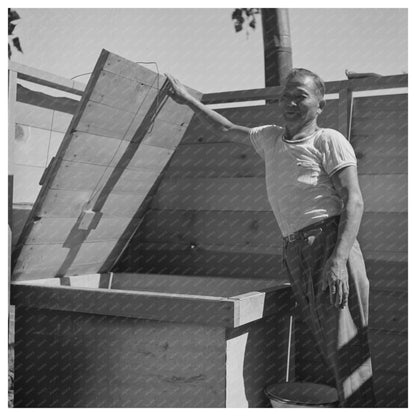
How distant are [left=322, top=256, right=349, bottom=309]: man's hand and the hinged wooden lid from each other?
124cm

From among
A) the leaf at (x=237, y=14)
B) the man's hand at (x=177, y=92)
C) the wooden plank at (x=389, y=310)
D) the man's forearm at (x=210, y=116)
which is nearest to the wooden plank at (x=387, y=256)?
the wooden plank at (x=389, y=310)

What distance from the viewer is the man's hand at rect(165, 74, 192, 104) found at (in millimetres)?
2830

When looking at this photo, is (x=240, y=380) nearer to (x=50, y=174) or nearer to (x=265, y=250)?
(x=265, y=250)

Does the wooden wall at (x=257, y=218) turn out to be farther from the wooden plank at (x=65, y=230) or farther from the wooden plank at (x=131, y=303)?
the wooden plank at (x=131, y=303)

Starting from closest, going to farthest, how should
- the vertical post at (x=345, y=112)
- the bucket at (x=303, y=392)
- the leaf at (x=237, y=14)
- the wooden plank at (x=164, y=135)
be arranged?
the bucket at (x=303, y=392) → the vertical post at (x=345, y=112) → the wooden plank at (x=164, y=135) → the leaf at (x=237, y=14)

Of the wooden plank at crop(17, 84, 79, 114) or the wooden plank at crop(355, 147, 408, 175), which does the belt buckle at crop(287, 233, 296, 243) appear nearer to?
the wooden plank at crop(355, 147, 408, 175)

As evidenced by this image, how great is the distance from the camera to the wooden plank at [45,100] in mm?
2791

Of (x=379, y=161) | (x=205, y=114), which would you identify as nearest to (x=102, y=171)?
(x=205, y=114)

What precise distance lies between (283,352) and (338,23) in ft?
6.15

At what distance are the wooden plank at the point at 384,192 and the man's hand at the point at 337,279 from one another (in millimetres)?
724

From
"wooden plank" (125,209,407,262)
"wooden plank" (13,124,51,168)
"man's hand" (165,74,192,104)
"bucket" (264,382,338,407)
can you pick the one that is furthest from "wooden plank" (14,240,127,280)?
"bucket" (264,382,338,407)

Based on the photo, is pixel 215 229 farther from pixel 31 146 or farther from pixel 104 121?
pixel 31 146

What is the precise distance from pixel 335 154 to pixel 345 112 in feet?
2.25

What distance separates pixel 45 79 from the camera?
2.84 metres
